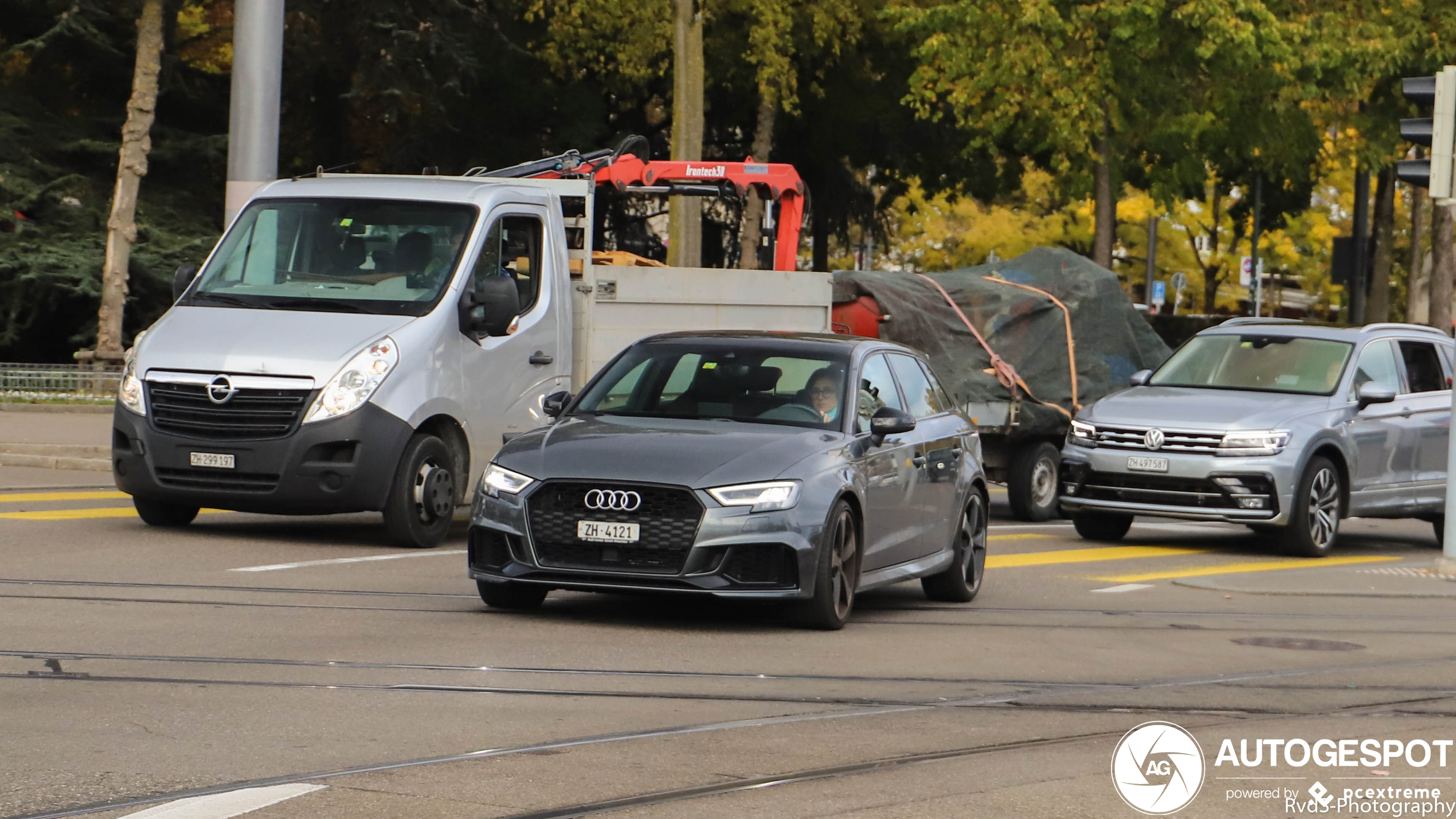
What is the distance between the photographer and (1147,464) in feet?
52.3

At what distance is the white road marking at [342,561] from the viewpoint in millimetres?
12164

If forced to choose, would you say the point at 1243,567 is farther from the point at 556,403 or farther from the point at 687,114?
the point at 687,114

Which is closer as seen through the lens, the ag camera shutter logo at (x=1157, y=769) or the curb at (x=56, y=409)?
the ag camera shutter logo at (x=1157, y=769)

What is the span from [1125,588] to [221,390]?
5.86 m

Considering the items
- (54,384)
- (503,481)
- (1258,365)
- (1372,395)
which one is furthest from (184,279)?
(54,384)

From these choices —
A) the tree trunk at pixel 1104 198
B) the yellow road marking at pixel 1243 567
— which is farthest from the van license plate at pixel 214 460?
the tree trunk at pixel 1104 198

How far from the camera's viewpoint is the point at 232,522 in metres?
15.0

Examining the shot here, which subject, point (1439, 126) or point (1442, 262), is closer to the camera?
point (1439, 126)

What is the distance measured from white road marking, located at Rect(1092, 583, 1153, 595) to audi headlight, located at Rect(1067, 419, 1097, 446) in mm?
2742

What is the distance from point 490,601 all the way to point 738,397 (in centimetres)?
165

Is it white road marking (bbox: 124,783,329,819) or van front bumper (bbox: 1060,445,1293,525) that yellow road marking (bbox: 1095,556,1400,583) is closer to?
van front bumper (bbox: 1060,445,1293,525)

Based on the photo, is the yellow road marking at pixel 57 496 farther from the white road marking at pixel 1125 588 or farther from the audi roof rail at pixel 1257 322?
the audi roof rail at pixel 1257 322

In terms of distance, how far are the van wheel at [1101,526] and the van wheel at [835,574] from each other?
6690 mm

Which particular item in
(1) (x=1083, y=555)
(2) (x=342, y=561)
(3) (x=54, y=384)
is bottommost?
(3) (x=54, y=384)
